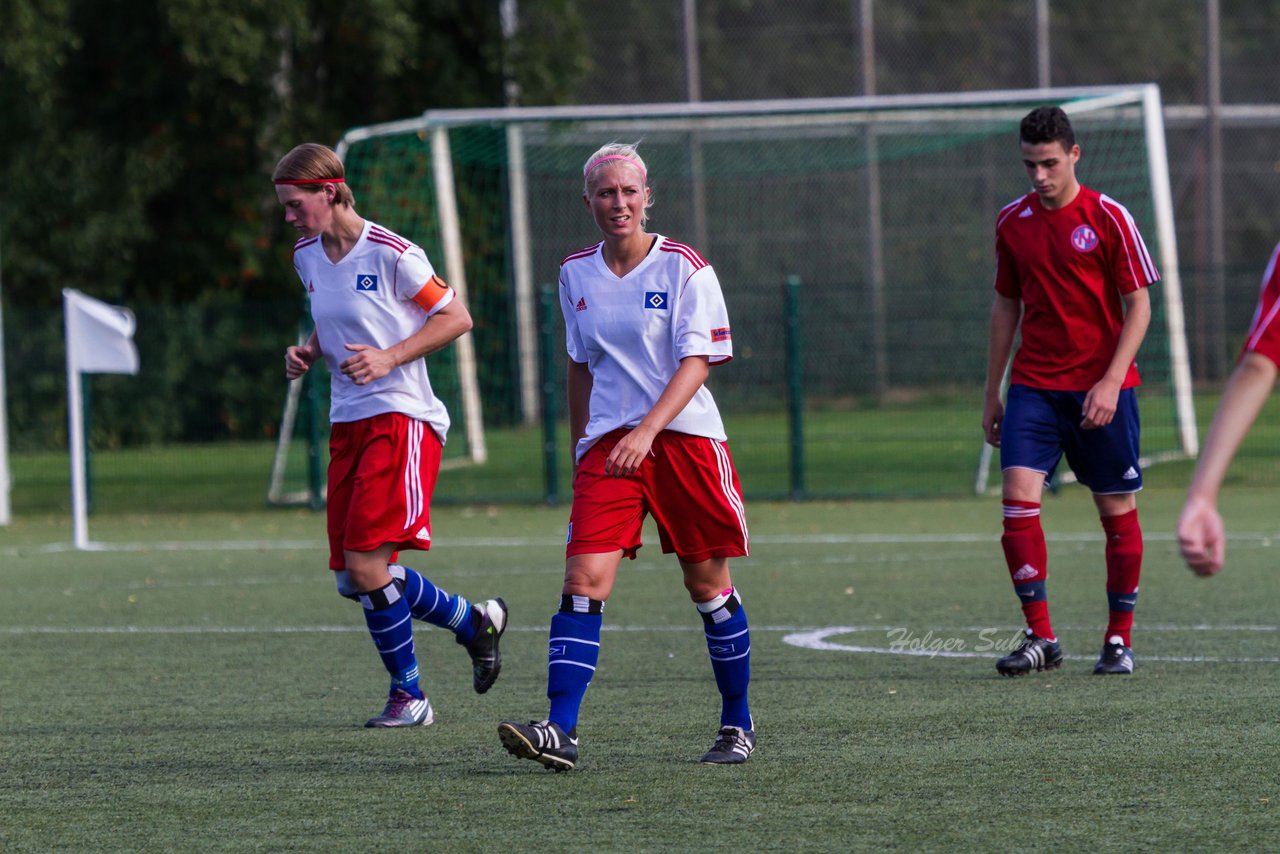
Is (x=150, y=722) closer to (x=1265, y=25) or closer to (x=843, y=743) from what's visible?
(x=843, y=743)

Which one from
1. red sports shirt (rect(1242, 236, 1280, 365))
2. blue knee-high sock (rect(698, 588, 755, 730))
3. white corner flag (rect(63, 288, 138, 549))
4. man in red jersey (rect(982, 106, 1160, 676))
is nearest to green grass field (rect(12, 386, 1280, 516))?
white corner flag (rect(63, 288, 138, 549))

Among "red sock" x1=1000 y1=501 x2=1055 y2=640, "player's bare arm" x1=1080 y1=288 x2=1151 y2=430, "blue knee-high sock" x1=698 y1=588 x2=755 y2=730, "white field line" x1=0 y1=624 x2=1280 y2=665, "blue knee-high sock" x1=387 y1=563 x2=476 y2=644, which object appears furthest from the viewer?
"white field line" x1=0 y1=624 x2=1280 y2=665

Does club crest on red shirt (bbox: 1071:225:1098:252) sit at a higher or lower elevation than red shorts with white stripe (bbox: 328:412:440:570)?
higher

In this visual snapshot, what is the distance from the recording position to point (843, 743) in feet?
18.4

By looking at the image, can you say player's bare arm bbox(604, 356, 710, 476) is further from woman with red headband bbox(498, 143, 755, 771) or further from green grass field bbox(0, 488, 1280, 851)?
green grass field bbox(0, 488, 1280, 851)

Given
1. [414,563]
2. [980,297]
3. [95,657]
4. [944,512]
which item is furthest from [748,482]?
[95,657]

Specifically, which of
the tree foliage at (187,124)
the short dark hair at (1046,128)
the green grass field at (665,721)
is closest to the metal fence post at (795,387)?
the green grass field at (665,721)

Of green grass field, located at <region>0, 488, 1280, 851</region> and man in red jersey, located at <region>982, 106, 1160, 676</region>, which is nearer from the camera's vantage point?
green grass field, located at <region>0, 488, 1280, 851</region>

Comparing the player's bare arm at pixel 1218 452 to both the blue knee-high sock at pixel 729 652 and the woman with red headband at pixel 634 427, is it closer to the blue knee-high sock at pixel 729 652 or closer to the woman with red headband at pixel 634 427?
the woman with red headband at pixel 634 427

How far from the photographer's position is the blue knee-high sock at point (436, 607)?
6.51 meters

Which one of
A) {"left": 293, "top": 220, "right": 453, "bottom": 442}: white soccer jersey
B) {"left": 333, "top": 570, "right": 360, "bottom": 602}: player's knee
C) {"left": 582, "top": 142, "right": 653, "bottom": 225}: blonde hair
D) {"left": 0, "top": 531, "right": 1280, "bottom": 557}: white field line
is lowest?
{"left": 0, "top": 531, "right": 1280, "bottom": 557}: white field line

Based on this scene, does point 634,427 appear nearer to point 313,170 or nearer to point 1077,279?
point 313,170

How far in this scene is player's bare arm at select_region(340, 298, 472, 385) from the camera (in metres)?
6.01

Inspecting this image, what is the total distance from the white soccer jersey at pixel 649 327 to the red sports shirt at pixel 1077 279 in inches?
79.8
